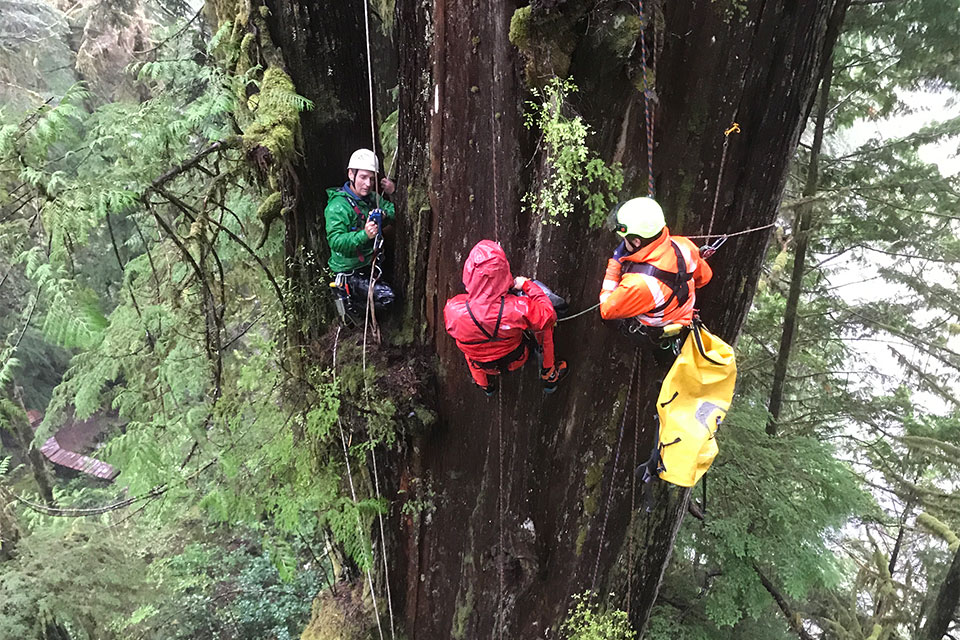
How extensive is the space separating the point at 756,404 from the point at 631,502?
436 centimetres

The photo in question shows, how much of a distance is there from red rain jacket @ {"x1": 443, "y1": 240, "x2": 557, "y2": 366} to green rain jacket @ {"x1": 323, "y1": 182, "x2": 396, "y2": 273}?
1.08 metres

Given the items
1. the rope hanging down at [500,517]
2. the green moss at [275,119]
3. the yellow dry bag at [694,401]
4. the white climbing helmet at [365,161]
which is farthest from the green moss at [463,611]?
the green moss at [275,119]

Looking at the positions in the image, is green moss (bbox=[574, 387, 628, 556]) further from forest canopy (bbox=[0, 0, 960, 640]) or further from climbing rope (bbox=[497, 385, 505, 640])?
climbing rope (bbox=[497, 385, 505, 640])

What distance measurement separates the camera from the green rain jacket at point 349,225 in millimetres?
3934

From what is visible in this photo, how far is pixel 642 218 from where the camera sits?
2.78 metres

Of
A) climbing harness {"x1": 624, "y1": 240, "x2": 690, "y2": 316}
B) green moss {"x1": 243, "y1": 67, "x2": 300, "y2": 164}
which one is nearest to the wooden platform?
green moss {"x1": 243, "y1": 67, "x2": 300, "y2": 164}

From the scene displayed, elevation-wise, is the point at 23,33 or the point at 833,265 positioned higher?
the point at 23,33

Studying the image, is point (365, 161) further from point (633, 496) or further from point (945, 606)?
point (945, 606)

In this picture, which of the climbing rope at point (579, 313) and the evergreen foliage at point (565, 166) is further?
the climbing rope at point (579, 313)

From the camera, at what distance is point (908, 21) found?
18.2 feet

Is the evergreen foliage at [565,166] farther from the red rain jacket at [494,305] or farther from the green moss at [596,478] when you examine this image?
the green moss at [596,478]

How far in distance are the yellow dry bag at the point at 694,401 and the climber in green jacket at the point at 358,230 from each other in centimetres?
204

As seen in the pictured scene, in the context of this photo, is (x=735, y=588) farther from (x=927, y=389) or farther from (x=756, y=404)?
(x=927, y=389)

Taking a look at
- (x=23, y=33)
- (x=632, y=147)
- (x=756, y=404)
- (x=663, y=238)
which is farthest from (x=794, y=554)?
(x=23, y=33)
